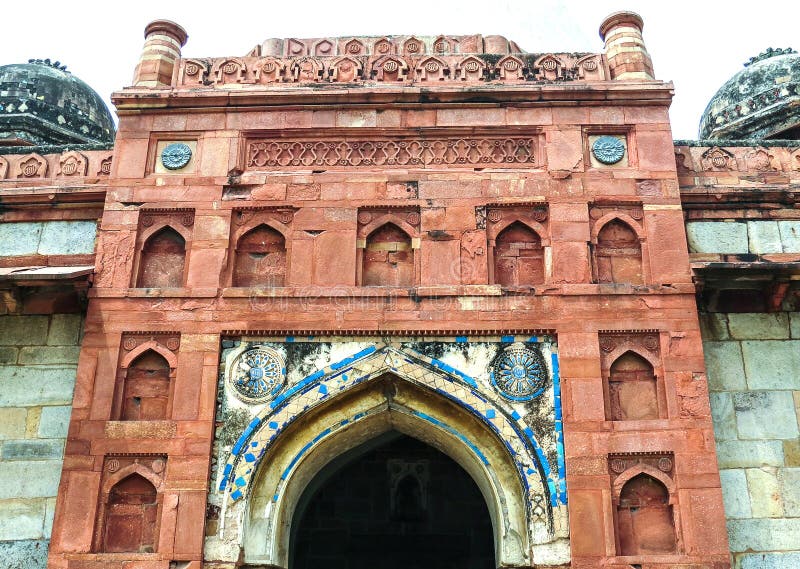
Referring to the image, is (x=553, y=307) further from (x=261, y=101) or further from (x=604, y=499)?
(x=261, y=101)

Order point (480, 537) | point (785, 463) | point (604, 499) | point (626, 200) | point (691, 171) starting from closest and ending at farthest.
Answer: point (604, 499) < point (785, 463) < point (626, 200) < point (691, 171) < point (480, 537)

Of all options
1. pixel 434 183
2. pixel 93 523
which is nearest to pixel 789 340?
pixel 434 183

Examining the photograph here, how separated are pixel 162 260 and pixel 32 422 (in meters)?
1.72

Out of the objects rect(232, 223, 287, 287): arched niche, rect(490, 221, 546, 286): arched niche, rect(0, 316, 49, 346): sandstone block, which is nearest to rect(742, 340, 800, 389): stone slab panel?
rect(490, 221, 546, 286): arched niche

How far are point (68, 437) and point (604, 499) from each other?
13.8ft

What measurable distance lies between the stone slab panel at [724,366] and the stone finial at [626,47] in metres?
2.56

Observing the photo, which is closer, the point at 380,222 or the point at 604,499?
the point at 604,499

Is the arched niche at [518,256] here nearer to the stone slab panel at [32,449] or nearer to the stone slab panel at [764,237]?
the stone slab panel at [764,237]

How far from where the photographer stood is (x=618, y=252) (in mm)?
7734

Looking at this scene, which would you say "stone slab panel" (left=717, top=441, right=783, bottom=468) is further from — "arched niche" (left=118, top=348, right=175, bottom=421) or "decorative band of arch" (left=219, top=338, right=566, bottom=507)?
"arched niche" (left=118, top=348, right=175, bottom=421)

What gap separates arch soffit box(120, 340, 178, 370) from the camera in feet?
24.2

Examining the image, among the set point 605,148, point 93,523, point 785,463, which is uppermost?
point 605,148

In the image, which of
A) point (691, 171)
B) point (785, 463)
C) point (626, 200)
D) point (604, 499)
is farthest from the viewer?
point (691, 171)

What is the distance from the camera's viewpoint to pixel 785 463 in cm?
723
